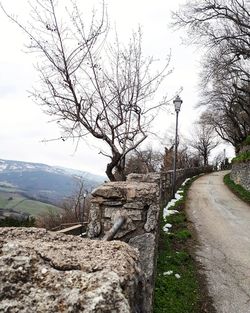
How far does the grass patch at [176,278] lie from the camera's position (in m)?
5.61

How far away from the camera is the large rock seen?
1472mm

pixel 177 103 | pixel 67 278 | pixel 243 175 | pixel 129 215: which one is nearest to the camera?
pixel 67 278

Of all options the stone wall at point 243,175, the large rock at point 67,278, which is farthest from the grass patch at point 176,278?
the stone wall at point 243,175

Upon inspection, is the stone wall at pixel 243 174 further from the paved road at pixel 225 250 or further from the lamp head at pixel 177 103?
the lamp head at pixel 177 103

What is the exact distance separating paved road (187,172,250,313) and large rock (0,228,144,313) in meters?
4.44

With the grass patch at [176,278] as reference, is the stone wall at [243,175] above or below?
above

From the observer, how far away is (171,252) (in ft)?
27.2

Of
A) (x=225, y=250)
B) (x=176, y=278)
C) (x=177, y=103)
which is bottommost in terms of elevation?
(x=176, y=278)

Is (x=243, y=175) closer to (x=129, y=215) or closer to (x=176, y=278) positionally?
(x=176, y=278)

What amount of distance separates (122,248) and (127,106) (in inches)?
389

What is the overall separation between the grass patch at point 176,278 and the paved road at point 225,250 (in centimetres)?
32

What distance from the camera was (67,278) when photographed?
161 cm

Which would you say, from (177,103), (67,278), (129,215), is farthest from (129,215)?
(177,103)

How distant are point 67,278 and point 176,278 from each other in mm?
5433
